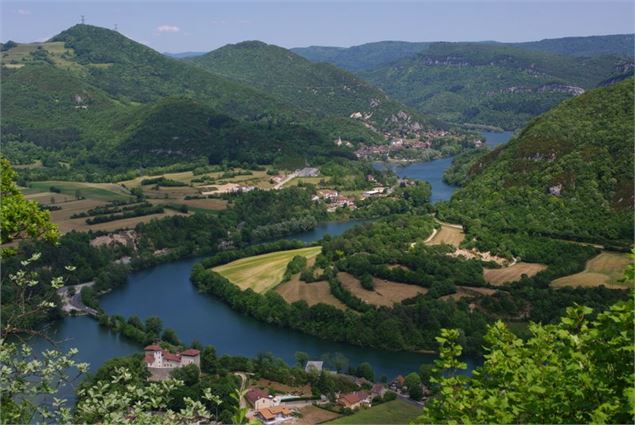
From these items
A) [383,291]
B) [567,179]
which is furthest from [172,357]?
[567,179]

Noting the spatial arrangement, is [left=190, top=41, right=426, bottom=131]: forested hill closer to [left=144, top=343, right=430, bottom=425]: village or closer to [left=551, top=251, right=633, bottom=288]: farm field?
[left=551, top=251, right=633, bottom=288]: farm field

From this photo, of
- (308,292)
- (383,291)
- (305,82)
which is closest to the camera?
(383,291)

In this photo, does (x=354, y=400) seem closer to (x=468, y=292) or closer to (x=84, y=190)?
(x=468, y=292)

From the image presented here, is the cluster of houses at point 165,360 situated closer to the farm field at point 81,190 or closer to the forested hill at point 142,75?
the farm field at point 81,190

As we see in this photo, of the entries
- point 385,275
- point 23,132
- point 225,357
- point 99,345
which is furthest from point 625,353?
point 23,132

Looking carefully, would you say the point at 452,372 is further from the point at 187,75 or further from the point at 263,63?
the point at 263,63

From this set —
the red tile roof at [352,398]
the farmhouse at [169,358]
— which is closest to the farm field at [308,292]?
the farmhouse at [169,358]

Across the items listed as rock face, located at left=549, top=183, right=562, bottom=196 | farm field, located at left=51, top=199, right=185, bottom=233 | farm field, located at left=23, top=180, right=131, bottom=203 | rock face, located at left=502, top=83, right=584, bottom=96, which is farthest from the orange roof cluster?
rock face, located at left=502, top=83, right=584, bottom=96
